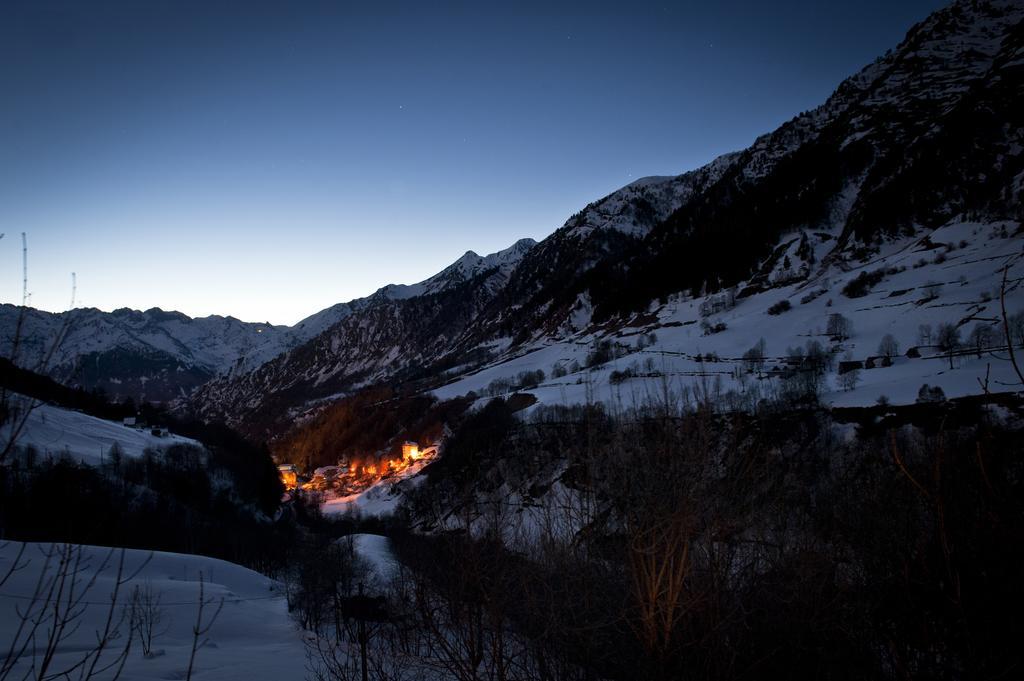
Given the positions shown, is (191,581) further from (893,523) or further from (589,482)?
(893,523)

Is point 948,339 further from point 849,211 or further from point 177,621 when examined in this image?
point 849,211

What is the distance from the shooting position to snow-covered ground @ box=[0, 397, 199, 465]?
58.3 metres

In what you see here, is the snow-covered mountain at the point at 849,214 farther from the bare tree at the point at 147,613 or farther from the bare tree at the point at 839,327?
the bare tree at the point at 147,613

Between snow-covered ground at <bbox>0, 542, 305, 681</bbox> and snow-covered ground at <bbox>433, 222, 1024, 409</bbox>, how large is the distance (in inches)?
775

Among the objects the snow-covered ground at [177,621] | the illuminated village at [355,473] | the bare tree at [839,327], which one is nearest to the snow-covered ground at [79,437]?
the illuminated village at [355,473]

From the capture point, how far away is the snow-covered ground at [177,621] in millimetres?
11992

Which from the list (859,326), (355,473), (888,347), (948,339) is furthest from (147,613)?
(355,473)

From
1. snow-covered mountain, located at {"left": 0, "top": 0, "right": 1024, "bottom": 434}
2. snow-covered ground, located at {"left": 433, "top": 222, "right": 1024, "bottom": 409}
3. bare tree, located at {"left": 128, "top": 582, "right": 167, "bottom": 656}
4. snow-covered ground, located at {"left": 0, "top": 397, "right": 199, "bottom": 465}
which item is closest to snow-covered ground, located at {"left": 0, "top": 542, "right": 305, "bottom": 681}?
bare tree, located at {"left": 128, "top": 582, "right": 167, "bottom": 656}

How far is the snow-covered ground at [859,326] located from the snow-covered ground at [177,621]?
19696 millimetres

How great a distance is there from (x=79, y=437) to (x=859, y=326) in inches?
3970

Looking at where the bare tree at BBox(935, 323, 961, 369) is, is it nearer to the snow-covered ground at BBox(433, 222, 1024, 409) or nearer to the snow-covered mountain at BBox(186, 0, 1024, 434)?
the snow-covered ground at BBox(433, 222, 1024, 409)

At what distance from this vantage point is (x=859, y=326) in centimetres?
6062

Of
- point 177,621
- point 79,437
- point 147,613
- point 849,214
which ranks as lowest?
point 177,621

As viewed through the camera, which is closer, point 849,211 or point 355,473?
point 355,473
